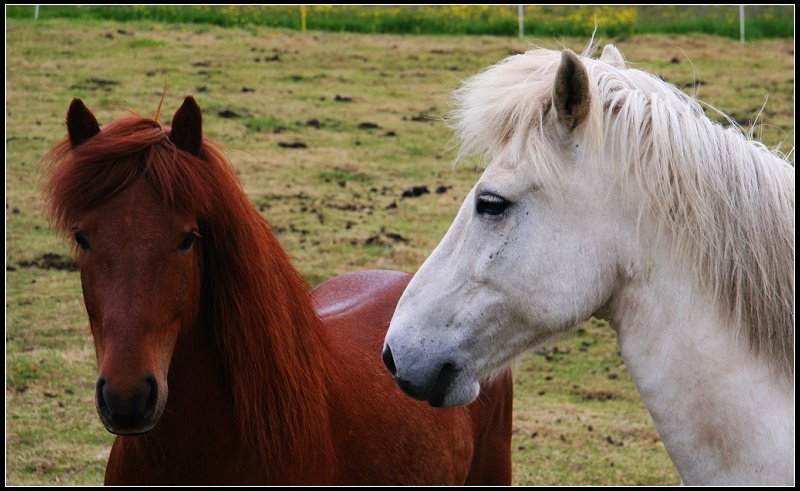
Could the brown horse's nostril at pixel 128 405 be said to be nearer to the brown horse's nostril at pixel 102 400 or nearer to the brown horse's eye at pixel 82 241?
the brown horse's nostril at pixel 102 400

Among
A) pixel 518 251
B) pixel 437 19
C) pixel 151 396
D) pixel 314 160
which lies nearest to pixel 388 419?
pixel 151 396

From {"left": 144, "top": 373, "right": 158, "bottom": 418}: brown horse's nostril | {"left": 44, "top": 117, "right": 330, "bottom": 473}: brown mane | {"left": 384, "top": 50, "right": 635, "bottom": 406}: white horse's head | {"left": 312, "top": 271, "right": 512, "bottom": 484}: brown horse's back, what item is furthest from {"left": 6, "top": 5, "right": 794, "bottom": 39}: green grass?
{"left": 144, "top": 373, "right": 158, "bottom": 418}: brown horse's nostril

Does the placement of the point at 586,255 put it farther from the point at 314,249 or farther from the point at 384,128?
the point at 384,128

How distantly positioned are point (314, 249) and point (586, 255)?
21.6ft

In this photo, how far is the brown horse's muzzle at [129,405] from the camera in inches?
86.0

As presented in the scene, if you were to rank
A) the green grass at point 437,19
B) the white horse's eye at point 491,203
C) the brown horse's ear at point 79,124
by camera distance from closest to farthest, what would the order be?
the white horse's eye at point 491,203
the brown horse's ear at point 79,124
the green grass at point 437,19

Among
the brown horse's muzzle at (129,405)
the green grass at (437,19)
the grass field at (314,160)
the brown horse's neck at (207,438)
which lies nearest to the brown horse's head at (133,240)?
the brown horse's muzzle at (129,405)

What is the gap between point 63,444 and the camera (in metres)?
5.19

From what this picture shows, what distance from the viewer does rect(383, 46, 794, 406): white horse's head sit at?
205 centimetres

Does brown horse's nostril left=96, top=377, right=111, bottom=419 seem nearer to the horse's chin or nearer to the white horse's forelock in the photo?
the horse's chin

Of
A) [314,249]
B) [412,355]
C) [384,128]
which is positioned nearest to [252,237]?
[412,355]

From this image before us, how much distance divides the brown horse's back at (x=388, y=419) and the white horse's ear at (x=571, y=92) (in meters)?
1.28

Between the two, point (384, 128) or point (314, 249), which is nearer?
point (314, 249)

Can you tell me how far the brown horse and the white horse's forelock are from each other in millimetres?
952
